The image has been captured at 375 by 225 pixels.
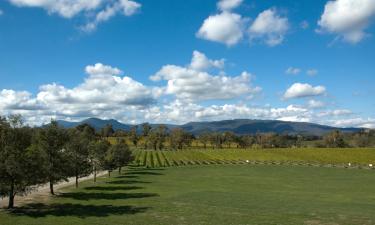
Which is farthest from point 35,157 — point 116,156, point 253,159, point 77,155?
point 253,159

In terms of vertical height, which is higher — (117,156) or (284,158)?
(117,156)

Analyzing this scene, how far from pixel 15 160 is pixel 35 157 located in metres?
4.65

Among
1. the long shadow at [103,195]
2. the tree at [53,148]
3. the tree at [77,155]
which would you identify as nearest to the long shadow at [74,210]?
the long shadow at [103,195]

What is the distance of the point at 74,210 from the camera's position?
45156 mm

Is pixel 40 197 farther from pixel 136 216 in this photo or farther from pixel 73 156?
pixel 136 216

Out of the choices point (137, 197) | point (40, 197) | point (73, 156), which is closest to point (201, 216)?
point (137, 197)

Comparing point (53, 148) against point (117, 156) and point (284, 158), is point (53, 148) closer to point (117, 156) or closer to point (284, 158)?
point (117, 156)

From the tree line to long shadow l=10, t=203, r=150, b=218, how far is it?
8.79 feet

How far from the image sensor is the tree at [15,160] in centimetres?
4453

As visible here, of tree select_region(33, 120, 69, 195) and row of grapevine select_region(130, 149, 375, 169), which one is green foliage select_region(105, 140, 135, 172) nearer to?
tree select_region(33, 120, 69, 195)

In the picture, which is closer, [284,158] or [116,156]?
[116,156]

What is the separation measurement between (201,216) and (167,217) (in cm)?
322

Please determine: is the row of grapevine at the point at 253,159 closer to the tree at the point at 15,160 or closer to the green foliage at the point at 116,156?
the green foliage at the point at 116,156

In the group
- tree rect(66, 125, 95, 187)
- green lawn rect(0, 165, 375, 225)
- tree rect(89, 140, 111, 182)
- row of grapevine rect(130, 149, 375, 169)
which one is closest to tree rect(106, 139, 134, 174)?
tree rect(89, 140, 111, 182)
